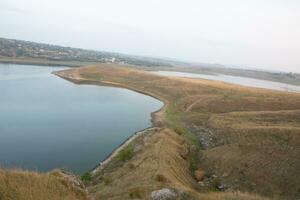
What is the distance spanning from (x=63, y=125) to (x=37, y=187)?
101 feet

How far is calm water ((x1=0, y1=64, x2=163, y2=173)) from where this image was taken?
27828 mm

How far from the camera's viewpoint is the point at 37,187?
9.71m

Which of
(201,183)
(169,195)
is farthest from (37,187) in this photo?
(201,183)

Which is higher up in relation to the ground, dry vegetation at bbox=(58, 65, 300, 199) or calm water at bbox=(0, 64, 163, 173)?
dry vegetation at bbox=(58, 65, 300, 199)

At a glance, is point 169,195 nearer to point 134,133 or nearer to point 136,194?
point 136,194

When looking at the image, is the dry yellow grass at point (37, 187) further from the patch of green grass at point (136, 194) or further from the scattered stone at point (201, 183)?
the scattered stone at point (201, 183)

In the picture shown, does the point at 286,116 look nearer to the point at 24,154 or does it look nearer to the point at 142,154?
the point at 142,154

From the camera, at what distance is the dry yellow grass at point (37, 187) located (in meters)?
8.88

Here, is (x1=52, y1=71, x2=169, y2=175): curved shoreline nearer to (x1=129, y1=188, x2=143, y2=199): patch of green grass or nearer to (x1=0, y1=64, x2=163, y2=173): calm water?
(x1=0, y1=64, x2=163, y2=173): calm water

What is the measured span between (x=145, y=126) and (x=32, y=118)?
14.1m

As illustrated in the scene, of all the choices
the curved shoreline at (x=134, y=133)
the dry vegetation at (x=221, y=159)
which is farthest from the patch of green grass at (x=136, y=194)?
the curved shoreline at (x=134, y=133)

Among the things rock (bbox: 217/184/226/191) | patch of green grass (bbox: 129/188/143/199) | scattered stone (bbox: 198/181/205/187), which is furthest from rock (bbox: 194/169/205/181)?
patch of green grass (bbox: 129/188/143/199)

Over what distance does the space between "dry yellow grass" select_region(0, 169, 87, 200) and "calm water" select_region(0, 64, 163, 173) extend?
13.2 m

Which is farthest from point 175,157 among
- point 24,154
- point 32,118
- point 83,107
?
point 83,107
